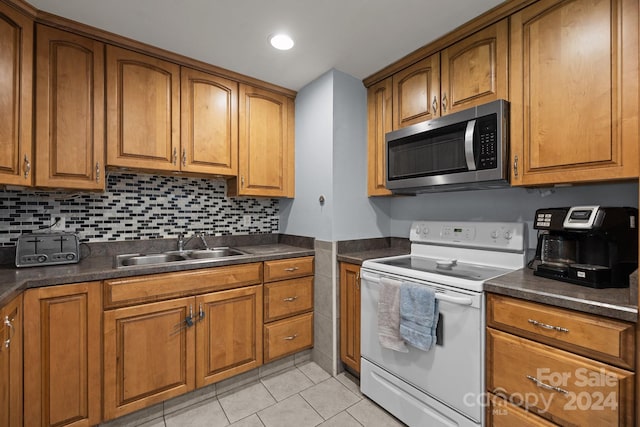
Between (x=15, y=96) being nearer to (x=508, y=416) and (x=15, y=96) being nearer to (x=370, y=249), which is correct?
(x=370, y=249)

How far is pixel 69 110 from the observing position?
167cm

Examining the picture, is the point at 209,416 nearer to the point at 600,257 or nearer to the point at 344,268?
the point at 344,268

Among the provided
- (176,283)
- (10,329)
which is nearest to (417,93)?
(176,283)

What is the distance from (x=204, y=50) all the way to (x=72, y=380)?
6.58ft

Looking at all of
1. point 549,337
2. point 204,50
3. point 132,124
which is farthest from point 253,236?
point 549,337

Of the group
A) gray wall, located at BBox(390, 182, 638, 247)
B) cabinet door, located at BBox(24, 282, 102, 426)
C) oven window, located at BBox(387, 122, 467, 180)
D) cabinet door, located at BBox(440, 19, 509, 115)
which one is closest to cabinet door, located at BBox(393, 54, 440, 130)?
cabinet door, located at BBox(440, 19, 509, 115)

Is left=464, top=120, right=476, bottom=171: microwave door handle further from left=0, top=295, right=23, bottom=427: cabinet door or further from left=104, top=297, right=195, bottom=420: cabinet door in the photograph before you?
left=0, top=295, right=23, bottom=427: cabinet door

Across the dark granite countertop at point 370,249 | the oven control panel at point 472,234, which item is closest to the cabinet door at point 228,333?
the dark granite countertop at point 370,249

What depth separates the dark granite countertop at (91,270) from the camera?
132cm

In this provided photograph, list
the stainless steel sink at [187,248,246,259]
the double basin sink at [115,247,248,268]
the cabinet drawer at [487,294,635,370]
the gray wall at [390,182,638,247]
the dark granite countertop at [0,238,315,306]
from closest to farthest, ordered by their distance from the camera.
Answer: the cabinet drawer at [487,294,635,370]
the dark granite countertop at [0,238,315,306]
the gray wall at [390,182,638,247]
the double basin sink at [115,247,248,268]
the stainless steel sink at [187,248,246,259]

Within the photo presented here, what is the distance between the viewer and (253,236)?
8.68 feet

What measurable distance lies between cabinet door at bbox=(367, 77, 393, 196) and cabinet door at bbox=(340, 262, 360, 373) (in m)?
0.66

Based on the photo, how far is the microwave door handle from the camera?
158 centimetres

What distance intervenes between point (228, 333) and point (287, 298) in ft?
1.53
